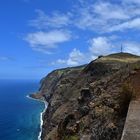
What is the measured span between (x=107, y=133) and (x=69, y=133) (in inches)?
385

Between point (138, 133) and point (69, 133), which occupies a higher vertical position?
point (138, 133)

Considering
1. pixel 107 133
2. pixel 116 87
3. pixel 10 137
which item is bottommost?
pixel 10 137

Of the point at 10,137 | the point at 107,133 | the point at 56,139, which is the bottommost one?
the point at 10,137

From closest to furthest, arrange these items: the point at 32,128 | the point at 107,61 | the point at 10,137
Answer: the point at 107,61
the point at 10,137
the point at 32,128

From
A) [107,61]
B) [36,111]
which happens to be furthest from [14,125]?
[107,61]

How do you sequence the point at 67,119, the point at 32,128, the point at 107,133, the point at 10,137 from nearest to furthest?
the point at 107,133 → the point at 67,119 → the point at 10,137 → the point at 32,128

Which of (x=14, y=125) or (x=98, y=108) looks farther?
(x=14, y=125)

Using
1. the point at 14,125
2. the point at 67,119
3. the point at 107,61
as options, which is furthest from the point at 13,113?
the point at 67,119

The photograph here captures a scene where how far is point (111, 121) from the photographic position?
750 inches

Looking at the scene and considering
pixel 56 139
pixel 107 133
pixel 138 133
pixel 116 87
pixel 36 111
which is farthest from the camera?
pixel 36 111

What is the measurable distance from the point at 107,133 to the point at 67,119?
16925mm

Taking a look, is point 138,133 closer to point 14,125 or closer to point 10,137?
point 10,137

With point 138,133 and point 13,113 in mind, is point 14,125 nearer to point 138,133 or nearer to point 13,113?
point 13,113

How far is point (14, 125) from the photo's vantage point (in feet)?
417
